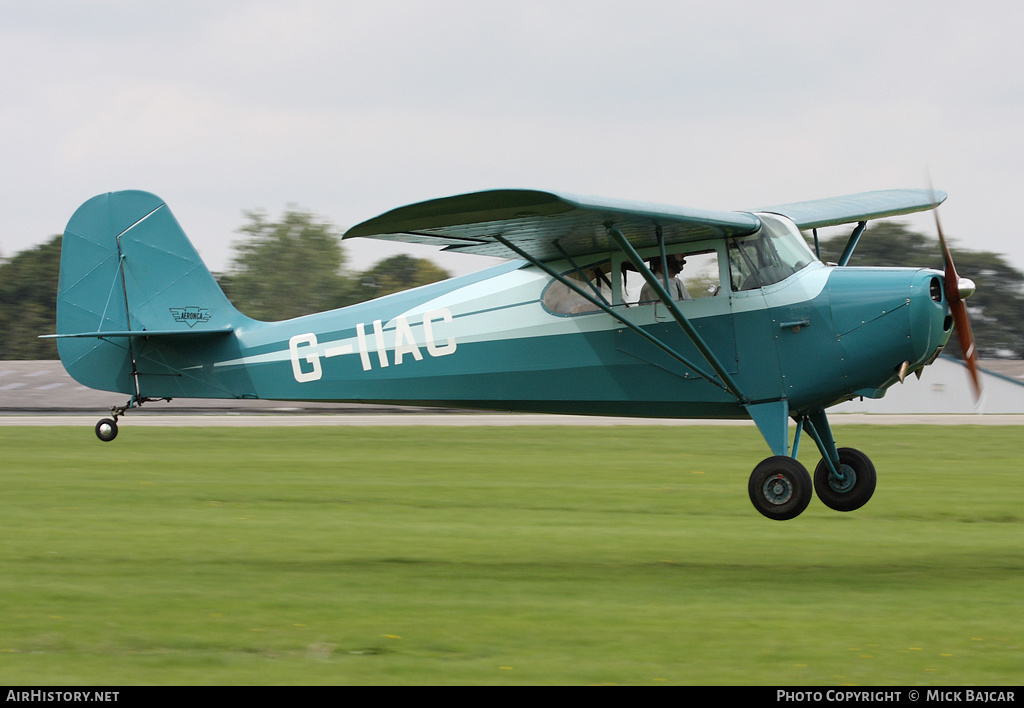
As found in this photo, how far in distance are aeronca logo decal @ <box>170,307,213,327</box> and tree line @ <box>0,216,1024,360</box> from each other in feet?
124

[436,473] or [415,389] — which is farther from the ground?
[415,389]

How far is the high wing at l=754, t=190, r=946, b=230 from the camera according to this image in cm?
1301

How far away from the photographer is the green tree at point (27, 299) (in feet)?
211

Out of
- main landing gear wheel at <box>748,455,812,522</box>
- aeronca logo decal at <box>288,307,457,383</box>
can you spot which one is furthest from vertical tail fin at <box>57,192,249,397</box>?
main landing gear wheel at <box>748,455,812,522</box>

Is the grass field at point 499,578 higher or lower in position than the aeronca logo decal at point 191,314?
lower

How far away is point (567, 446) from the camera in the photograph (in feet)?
73.7

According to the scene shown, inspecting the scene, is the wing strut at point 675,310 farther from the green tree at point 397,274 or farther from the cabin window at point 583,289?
the green tree at point 397,274

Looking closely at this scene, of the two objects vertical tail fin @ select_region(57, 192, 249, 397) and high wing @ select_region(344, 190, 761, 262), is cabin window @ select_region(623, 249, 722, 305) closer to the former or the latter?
high wing @ select_region(344, 190, 761, 262)

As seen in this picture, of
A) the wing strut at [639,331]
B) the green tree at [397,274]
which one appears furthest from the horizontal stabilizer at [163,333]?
the green tree at [397,274]

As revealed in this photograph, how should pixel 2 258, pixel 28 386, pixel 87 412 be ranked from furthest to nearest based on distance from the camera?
1. pixel 2 258
2. pixel 28 386
3. pixel 87 412

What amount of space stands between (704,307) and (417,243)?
9.49 feet

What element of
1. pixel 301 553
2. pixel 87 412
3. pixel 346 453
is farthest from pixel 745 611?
pixel 87 412

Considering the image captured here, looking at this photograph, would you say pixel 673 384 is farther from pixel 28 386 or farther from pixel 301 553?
pixel 28 386

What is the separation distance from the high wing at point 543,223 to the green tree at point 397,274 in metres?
62.2
